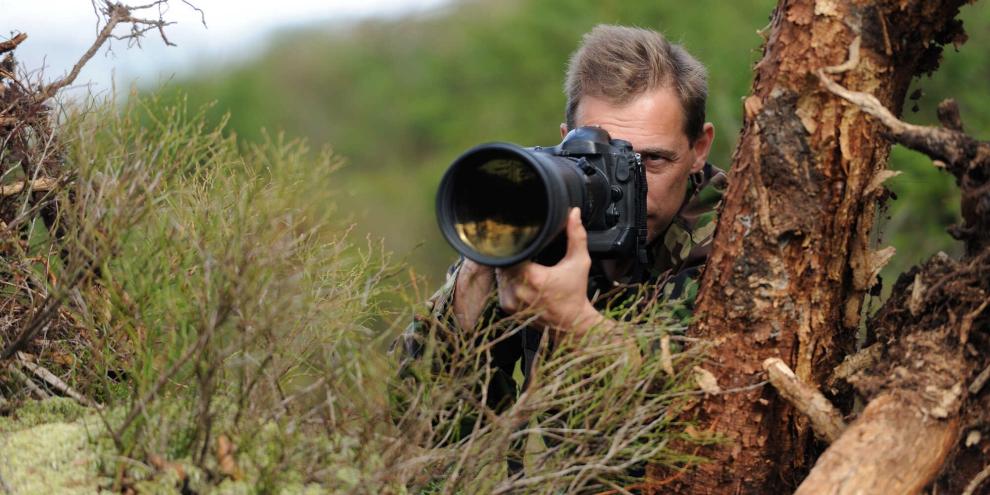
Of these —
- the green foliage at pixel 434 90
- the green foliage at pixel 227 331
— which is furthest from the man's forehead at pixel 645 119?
the green foliage at pixel 434 90

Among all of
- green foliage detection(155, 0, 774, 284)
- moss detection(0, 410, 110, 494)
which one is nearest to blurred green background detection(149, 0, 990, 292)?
green foliage detection(155, 0, 774, 284)

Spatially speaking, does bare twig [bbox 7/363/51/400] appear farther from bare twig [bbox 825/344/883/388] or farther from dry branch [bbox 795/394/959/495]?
bare twig [bbox 825/344/883/388]

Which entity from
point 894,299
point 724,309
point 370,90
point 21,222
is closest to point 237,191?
point 21,222

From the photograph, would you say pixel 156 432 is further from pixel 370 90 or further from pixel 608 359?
pixel 370 90

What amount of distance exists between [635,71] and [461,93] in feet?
108

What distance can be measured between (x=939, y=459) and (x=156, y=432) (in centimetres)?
158

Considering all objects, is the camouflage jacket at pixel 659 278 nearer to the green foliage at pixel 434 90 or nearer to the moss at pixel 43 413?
the moss at pixel 43 413

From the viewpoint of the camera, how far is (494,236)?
2230 mm

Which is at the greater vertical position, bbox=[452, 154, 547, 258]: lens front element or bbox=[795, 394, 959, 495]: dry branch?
bbox=[452, 154, 547, 258]: lens front element

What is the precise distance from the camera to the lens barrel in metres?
2.12

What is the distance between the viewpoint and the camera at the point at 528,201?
6.97ft

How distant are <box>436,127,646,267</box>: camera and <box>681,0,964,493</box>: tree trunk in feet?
0.94

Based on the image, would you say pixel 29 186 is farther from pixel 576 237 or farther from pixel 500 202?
pixel 576 237

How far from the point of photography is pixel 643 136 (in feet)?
10.3
